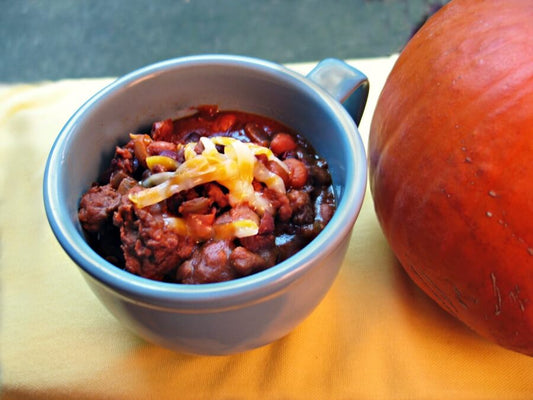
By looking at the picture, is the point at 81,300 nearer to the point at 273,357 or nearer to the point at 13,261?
the point at 13,261

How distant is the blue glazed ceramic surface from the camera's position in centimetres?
48

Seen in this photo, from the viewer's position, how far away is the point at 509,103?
55 cm

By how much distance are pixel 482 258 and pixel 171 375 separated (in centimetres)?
34

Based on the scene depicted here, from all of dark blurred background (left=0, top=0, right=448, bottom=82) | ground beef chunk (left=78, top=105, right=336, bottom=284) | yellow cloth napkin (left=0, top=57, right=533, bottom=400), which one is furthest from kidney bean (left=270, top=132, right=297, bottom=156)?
dark blurred background (left=0, top=0, right=448, bottom=82)

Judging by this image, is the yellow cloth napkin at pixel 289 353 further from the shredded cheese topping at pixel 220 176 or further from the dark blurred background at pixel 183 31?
the dark blurred background at pixel 183 31

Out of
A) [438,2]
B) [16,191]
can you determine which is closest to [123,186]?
[16,191]

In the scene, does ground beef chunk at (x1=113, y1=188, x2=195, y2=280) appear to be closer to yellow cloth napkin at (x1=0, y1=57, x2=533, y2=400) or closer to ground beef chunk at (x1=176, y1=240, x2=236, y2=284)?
ground beef chunk at (x1=176, y1=240, x2=236, y2=284)

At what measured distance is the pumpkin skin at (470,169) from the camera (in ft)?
1.76

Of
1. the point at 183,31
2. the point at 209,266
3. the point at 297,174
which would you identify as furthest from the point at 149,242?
the point at 183,31

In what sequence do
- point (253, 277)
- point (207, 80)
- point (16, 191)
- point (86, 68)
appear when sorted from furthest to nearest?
point (86, 68)
point (16, 191)
point (207, 80)
point (253, 277)

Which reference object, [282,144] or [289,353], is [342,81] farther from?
[289,353]

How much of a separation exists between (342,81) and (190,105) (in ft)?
0.62

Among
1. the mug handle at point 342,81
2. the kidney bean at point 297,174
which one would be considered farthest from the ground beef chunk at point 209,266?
the mug handle at point 342,81

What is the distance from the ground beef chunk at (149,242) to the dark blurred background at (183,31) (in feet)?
3.62
